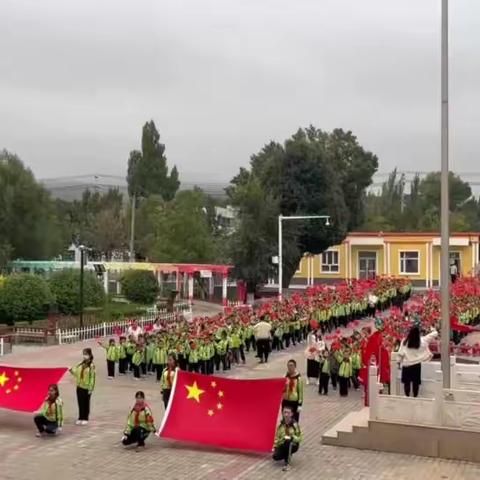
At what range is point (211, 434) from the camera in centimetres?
1166

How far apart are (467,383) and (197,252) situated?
28915 millimetres

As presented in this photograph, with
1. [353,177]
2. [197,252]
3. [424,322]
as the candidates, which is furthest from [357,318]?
[353,177]

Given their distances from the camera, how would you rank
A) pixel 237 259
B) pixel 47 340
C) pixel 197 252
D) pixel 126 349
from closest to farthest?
1. pixel 126 349
2. pixel 47 340
3. pixel 237 259
4. pixel 197 252

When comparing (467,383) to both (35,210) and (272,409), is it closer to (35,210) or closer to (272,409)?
(272,409)

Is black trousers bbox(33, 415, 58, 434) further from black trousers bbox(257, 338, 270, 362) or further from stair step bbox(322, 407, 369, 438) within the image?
black trousers bbox(257, 338, 270, 362)

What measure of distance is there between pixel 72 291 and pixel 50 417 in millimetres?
17158

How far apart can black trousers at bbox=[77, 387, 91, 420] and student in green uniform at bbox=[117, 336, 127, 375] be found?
504cm

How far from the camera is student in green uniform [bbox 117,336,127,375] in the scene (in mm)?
18359

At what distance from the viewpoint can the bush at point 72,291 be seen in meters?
28.9

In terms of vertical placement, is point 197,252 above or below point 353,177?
below

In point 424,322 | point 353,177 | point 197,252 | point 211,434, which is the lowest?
point 211,434

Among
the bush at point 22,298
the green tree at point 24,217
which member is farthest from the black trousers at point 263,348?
the green tree at point 24,217

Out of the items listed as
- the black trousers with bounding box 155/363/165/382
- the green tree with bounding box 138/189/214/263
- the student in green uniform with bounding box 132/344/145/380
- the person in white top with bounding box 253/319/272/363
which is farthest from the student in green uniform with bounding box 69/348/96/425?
the green tree with bounding box 138/189/214/263

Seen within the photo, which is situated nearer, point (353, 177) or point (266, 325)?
point (266, 325)
